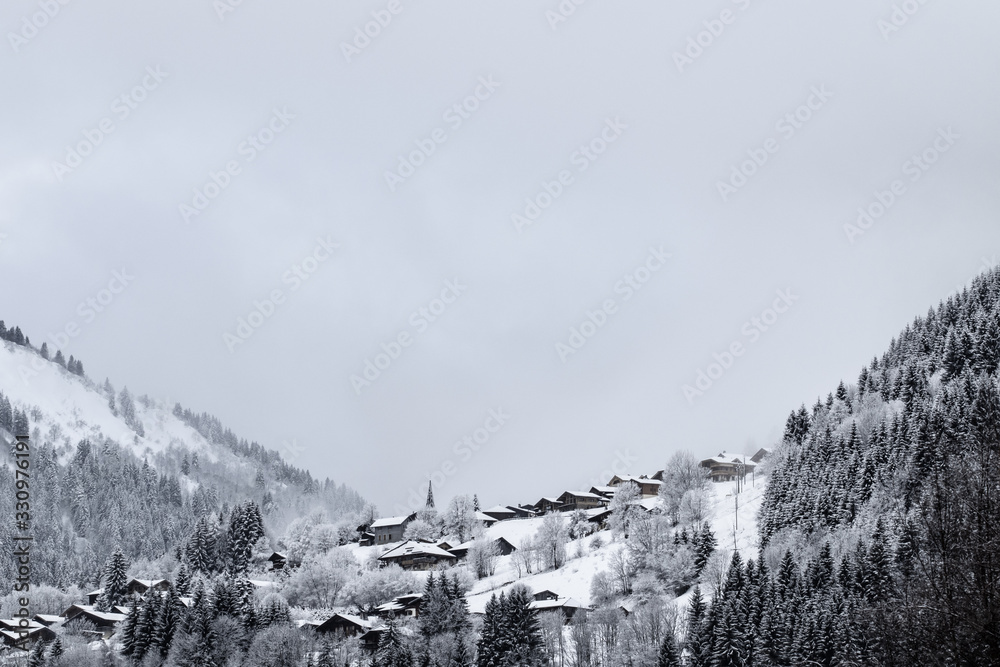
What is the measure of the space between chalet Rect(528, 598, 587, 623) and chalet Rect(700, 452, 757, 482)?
182ft

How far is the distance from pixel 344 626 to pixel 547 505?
58554mm

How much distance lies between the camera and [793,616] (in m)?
64.9

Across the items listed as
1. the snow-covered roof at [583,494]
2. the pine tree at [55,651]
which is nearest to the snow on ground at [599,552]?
the snow-covered roof at [583,494]

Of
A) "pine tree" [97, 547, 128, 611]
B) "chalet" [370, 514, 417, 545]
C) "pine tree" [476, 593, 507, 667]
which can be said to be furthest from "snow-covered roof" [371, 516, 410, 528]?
"pine tree" [476, 593, 507, 667]

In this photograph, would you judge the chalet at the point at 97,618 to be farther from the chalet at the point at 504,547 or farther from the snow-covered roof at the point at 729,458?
the snow-covered roof at the point at 729,458

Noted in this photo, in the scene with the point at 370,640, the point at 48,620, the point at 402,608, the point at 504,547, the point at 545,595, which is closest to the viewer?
the point at 370,640

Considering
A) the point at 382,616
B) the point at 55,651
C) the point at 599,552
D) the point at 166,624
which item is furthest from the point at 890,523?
the point at 55,651

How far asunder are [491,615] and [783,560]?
23147 millimetres

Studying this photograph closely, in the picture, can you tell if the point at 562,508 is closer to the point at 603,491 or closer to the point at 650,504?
the point at 603,491

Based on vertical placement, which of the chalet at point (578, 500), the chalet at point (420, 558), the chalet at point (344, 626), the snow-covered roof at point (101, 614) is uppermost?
the chalet at point (578, 500)

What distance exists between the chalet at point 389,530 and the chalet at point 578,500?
2351 centimetres

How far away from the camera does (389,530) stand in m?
148

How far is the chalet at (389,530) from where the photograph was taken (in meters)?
147

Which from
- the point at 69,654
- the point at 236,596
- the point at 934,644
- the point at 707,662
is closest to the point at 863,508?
the point at 707,662
